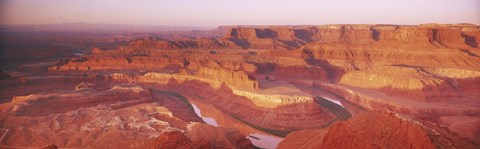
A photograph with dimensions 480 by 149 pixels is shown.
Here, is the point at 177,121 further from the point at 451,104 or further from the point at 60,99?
the point at 451,104

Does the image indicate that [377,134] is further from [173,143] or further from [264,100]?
[264,100]

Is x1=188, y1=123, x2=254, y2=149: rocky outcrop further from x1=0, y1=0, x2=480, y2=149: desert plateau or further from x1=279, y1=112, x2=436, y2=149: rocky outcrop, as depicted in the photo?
x1=279, y1=112, x2=436, y2=149: rocky outcrop

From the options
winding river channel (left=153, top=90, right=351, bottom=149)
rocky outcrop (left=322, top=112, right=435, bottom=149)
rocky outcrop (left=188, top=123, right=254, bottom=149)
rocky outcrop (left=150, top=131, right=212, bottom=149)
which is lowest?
winding river channel (left=153, top=90, right=351, bottom=149)

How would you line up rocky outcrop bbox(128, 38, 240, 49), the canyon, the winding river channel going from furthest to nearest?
1. rocky outcrop bbox(128, 38, 240, 49)
2. the winding river channel
3. the canyon

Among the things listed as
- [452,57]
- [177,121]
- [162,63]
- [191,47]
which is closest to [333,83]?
[452,57]

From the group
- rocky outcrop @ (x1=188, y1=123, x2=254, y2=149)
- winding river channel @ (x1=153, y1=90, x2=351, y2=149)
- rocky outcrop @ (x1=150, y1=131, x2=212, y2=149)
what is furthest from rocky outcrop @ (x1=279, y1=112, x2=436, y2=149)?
winding river channel @ (x1=153, y1=90, x2=351, y2=149)

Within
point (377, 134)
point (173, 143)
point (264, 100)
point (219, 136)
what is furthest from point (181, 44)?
point (377, 134)

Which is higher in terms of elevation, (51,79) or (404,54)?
(404,54)

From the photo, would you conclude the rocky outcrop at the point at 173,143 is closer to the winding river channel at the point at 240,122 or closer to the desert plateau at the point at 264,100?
the desert plateau at the point at 264,100
